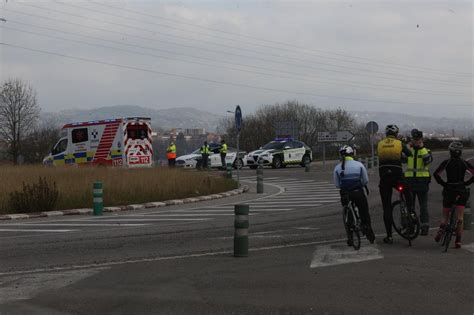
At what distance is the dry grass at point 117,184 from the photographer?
17984 mm

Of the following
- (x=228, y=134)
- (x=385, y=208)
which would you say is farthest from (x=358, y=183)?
(x=228, y=134)

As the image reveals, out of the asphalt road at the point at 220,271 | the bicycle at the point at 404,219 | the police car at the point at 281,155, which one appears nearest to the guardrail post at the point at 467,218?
the asphalt road at the point at 220,271

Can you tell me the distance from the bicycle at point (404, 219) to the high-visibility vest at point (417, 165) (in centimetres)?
117

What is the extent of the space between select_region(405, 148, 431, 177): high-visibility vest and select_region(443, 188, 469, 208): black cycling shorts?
162 centimetres

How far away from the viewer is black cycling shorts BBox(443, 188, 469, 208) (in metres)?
8.98

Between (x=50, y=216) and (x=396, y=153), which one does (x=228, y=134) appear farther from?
(x=396, y=153)

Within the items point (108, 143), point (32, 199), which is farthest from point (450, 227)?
point (108, 143)

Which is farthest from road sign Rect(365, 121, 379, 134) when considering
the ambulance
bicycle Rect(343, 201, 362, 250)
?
bicycle Rect(343, 201, 362, 250)

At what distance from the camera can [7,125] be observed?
213 feet

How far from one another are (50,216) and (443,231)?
35.0 feet

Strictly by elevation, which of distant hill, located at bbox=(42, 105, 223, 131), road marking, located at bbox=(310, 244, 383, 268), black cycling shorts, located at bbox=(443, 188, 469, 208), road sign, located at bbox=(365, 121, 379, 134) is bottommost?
road marking, located at bbox=(310, 244, 383, 268)

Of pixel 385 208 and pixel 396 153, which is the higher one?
pixel 396 153

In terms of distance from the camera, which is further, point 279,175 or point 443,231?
point 279,175

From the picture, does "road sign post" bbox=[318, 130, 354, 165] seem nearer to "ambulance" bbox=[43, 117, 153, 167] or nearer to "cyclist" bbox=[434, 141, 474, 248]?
"ambulance" bbox=[43, 117, 153, 167]
